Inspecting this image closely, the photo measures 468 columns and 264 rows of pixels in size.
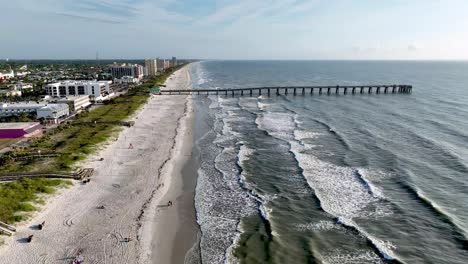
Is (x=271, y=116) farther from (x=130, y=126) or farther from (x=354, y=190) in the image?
(x=354, y=190)

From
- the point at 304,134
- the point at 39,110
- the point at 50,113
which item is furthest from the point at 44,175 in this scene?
the point at 304,134

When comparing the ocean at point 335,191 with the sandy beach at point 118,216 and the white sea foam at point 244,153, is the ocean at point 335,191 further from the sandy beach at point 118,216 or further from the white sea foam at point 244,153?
the sandy beach at point 118,216

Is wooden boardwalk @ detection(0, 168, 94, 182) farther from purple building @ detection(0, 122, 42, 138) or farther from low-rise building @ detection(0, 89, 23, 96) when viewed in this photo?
low-rise building @ detection(0, 89, 23, 96)

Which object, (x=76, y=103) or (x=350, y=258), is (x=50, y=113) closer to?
(x=76, y=103)

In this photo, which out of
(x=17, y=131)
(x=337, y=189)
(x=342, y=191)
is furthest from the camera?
(x=17, y=131)

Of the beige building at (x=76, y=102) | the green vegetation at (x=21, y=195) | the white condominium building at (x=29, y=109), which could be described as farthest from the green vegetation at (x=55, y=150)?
the beige building at (x=76, y=102)

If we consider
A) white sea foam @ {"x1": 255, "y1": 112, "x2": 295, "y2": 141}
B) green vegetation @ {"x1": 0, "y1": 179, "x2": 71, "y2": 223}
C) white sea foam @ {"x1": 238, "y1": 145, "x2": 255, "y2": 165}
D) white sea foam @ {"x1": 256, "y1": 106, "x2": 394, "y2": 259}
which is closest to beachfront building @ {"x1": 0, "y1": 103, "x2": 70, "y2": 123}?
green vegetation @ {"x1": 0, "y1": 179, "x2": 71, "y2": 223}

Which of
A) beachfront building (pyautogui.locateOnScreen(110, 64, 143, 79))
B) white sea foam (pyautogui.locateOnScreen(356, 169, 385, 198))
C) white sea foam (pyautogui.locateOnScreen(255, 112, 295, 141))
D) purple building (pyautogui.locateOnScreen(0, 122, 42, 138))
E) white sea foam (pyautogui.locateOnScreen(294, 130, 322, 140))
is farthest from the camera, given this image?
beachfront building (pyautogui.locateOnScreen(110, 64, 143, 79))
